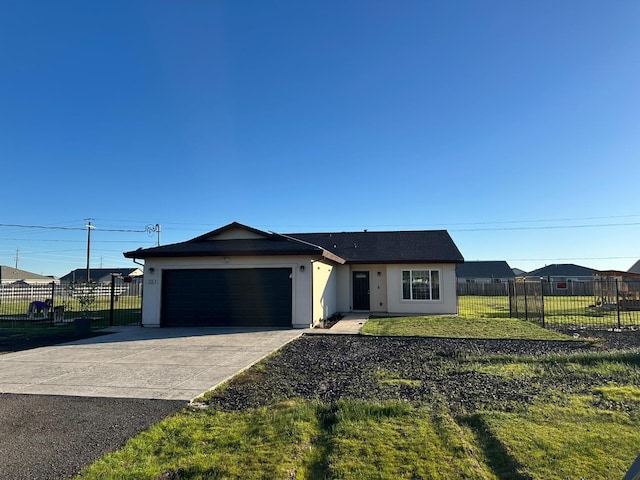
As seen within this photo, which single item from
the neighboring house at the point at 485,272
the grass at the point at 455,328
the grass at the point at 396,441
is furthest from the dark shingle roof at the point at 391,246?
the neighboring house at the point at 485,272

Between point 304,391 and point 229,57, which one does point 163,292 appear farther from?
point 304,391

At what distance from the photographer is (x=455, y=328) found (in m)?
13.2

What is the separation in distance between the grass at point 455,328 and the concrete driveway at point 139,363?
11.2 feet

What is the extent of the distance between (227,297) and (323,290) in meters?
3.95

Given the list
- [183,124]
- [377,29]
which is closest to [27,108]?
[183,124]

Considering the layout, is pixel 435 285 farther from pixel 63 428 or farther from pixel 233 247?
pixel 63 428

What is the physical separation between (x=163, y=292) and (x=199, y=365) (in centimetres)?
746

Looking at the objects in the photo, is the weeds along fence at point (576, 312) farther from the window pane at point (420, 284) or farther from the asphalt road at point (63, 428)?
the asphalt road at point (63, 428)

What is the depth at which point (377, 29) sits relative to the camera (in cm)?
1062

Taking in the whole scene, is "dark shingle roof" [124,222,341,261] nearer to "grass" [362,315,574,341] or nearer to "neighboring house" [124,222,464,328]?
"neighboring house" [124,222,464,328]

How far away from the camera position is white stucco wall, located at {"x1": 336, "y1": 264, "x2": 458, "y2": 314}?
59.3ft

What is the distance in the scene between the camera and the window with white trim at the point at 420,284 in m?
18.3

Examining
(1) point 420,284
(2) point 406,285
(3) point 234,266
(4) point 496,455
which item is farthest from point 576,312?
(4) point 496,455

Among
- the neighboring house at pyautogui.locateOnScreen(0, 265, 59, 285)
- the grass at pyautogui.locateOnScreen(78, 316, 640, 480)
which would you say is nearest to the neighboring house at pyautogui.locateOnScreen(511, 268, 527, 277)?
the grass at pyautogui.locateOnScreen(78, 316, 640, 480)
